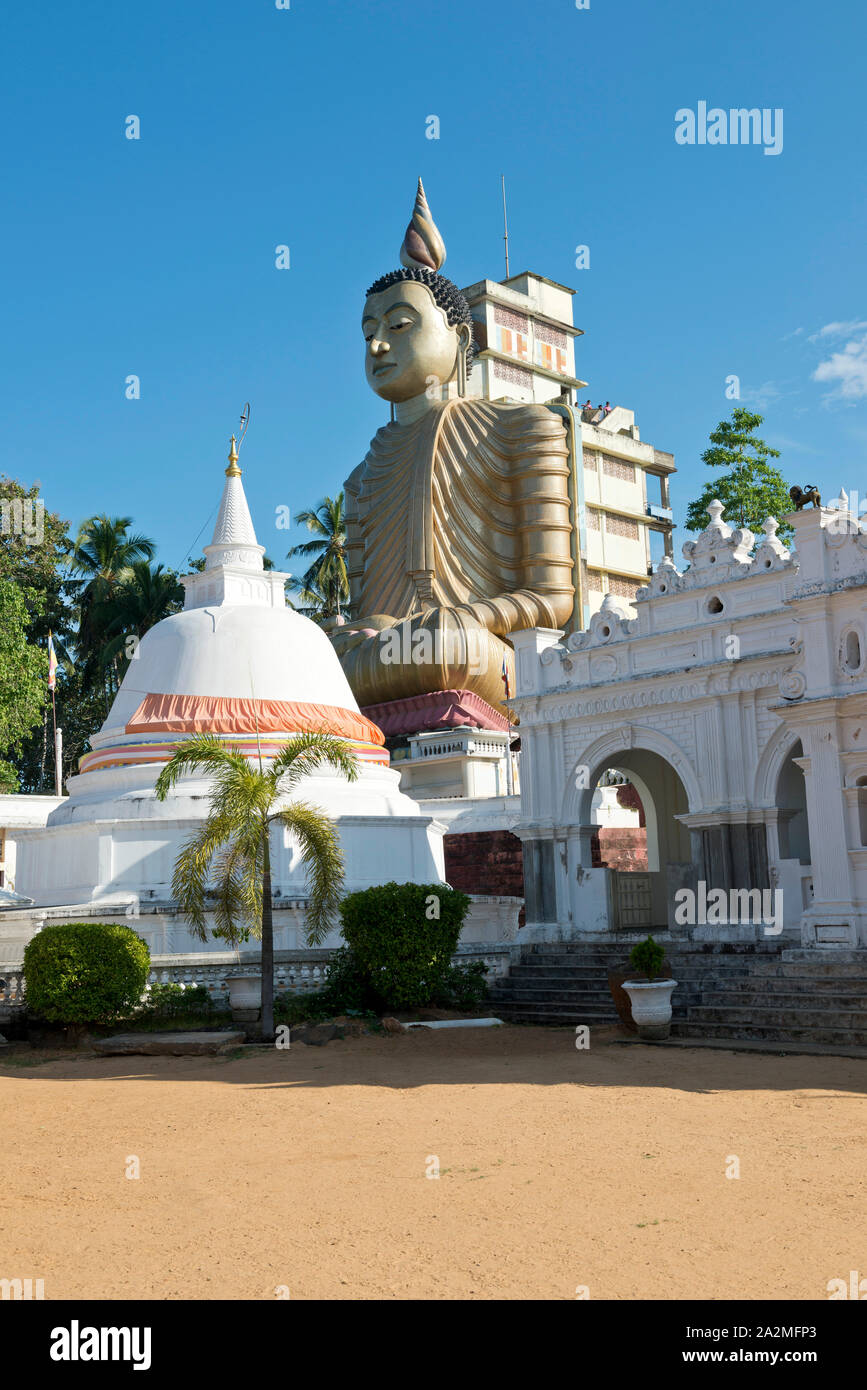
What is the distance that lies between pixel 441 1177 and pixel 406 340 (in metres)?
33.5

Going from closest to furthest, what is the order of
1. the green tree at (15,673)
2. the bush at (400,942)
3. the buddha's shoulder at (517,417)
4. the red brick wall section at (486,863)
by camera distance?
the bush at (400,942), the red brick wall section at (486,863), the green tree at (15,673), the buddha's shoulder at (517,417)

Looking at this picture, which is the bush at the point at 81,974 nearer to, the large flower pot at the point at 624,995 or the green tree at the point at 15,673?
the large flower pot at the point at 624,995

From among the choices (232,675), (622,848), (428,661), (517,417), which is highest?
(517,417)

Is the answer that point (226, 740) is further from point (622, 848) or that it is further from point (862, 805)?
point (862, 805)

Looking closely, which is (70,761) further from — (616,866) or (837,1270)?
(837,1270)

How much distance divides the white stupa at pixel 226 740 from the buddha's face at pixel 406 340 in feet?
46.2

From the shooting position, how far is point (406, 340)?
1545 inches

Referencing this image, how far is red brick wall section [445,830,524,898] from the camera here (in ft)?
81.7

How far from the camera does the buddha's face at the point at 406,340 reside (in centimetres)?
3919

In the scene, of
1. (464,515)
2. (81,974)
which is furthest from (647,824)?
(464,515)

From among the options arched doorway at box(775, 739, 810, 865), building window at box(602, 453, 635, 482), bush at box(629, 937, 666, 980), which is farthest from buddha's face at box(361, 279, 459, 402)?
bush at box(629, 937, 666, 980)

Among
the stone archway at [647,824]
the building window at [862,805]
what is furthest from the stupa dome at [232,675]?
the building window at [862,805]


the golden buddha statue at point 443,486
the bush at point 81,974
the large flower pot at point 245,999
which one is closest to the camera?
the bush at point 81,974

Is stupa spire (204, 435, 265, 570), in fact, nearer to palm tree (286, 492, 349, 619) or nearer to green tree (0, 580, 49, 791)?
green tree (0, 580, 49, 791)
